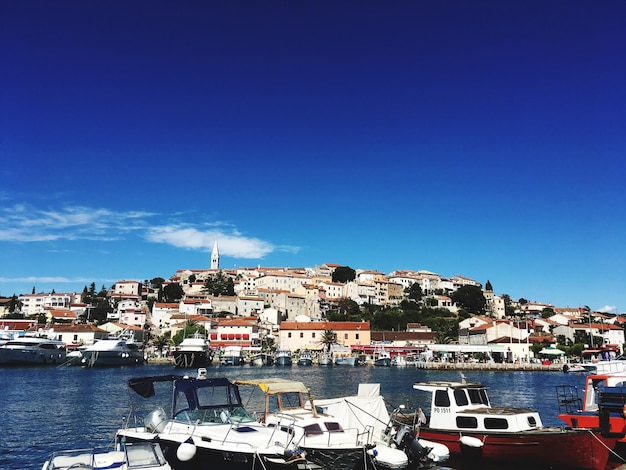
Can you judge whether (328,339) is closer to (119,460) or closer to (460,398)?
(460,398)

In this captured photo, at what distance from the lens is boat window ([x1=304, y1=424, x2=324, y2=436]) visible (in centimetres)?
1527

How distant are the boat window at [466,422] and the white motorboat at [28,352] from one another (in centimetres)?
7875

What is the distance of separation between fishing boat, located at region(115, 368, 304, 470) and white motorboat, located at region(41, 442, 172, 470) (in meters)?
1.48

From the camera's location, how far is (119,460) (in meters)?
12.1

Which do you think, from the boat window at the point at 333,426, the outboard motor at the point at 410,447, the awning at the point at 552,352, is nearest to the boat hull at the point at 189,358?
the awning at the point at 552,352

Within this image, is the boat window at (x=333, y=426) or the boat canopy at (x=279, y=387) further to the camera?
the boat canopy at (x=279, y=387)

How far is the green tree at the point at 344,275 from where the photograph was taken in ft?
591

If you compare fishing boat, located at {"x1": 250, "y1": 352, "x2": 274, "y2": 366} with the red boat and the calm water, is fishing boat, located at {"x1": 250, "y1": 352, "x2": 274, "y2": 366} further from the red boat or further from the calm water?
the red boat

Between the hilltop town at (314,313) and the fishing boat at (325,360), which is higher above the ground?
the hilltop town at (314,313)

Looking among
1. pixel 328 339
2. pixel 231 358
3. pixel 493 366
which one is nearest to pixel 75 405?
pixel 231 358

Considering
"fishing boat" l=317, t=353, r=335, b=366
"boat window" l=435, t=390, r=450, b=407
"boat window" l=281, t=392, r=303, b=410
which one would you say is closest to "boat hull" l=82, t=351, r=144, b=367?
"fishing boat" l=317, t=353, r=335, b=366

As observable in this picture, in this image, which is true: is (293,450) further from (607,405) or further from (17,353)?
(17,353)

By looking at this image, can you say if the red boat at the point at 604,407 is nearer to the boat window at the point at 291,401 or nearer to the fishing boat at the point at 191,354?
the boat window at the point at 291,401

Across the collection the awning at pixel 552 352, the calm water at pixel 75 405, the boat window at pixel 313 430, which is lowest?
the calm water at pixel 75 405
